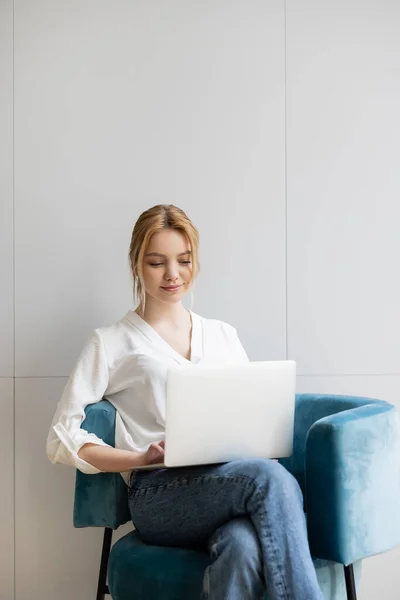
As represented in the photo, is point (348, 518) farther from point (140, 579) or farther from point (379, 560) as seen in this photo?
point (379, 560)

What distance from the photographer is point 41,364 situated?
2.69m

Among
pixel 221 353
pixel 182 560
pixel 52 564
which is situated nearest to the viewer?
pixel 182 560

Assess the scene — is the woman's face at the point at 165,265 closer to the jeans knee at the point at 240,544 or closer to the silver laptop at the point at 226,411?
the silver laptop at the point at 226,411

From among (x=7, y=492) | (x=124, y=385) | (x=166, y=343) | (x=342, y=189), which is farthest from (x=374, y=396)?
(x=7, y=492)

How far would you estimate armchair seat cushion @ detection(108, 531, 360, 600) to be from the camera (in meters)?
1.78

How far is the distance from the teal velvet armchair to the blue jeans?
0.24 ft

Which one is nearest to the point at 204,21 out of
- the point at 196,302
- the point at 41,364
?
the point at 196,302

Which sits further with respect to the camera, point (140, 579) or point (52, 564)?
point (52, 564)

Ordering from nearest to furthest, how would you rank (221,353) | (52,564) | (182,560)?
(182,560) < (221,353) < (52,564)

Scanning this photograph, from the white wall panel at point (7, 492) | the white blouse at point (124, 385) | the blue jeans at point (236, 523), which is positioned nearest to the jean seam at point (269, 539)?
the blue jeans at point (236, 523)

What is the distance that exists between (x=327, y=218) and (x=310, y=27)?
0.72 metres

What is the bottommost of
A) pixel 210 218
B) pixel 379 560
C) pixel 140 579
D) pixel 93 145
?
pixel 379 560

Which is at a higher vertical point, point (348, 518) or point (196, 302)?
point (196, 302)

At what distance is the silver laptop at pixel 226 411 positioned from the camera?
1750mm
